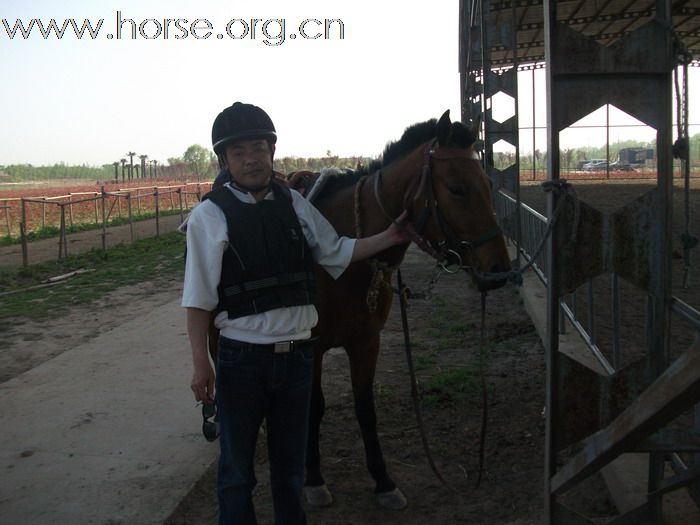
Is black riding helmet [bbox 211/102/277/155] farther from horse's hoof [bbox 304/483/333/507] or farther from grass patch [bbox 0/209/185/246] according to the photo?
grass patch [bbox 0/209/185/246]

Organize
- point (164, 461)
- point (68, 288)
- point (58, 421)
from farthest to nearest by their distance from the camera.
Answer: point (68, 288) < point (58, 421) < point (164, 461)

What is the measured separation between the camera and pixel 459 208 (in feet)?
8.98

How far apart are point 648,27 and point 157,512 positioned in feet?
10.5

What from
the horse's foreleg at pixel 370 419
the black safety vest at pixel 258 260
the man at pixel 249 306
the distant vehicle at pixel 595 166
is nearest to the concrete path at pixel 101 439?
the horse's foreleg at pixel 370 419

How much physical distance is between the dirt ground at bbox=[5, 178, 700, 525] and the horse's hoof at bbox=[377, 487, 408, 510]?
4 cm

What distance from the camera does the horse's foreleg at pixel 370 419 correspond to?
3395mm

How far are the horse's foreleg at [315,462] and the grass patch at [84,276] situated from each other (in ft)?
19.5

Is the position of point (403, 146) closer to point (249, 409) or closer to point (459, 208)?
point (459, 208)

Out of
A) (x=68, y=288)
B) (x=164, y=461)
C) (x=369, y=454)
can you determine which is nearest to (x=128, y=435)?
(x=164, y=461)

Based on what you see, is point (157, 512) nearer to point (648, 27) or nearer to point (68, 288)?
point (648, 27)

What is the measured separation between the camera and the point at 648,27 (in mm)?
2299

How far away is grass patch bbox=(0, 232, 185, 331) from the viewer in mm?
9047

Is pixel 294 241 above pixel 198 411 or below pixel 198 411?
above

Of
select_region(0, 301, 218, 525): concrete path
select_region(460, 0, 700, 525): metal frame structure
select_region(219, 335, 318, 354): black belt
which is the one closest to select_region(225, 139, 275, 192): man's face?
select_region(219, 335, 318, 354): black belt
